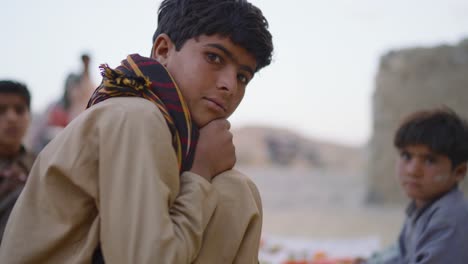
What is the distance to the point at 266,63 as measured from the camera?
1.80 meters

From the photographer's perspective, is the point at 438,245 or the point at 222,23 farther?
the point at 438,245

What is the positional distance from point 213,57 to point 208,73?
0.06m

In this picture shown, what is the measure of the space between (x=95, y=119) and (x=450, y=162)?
2043 millimetres

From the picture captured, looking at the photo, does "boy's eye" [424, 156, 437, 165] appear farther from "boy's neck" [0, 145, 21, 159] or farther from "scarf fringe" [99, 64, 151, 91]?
"boy's neck" [0, 145, 21, 159]

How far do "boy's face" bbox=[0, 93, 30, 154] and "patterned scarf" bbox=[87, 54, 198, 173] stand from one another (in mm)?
1520

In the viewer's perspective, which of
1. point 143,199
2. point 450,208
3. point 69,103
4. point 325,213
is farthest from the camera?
point 325,213

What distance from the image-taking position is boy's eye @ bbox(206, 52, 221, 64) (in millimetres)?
1563

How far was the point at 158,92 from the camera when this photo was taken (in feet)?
4.75

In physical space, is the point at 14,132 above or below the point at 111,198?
below

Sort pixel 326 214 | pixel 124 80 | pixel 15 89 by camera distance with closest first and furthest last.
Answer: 1. pixel 124 80
2. pixel 15 89
3. pixel 326 214

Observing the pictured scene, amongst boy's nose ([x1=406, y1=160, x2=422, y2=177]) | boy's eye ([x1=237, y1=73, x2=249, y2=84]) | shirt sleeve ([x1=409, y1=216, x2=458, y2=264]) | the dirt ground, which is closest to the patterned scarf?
boy's eye ([x1=237, y1=73, x2=249, y2=84])

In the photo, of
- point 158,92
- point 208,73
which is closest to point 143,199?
point 158,92

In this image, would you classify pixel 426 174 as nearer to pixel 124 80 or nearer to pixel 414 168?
pixel 414 168

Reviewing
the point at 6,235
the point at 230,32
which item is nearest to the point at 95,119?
the point at 6,235
